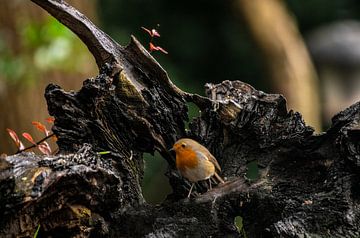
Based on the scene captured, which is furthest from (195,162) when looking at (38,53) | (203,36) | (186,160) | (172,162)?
(203,36)

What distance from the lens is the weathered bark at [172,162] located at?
121cm

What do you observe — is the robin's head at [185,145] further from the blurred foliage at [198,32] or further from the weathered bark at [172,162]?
the blurred foliage at [198,32]

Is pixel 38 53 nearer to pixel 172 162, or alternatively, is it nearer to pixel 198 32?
pixel 172 162

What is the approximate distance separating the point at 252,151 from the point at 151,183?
465cm

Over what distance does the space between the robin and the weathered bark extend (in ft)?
0.10

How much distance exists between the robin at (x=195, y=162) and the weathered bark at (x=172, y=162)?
0.03 m

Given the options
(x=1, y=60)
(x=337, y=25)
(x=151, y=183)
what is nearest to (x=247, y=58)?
(x=337, y=25)

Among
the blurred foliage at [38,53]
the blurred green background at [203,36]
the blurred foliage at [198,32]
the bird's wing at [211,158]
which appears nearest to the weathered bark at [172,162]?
the bird's wing at [211,158]

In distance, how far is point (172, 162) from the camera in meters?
1.44

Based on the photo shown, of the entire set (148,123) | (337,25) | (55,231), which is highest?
(337,25)

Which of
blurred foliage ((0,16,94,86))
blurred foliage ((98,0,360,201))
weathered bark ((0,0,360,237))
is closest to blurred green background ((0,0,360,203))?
blurred foliage ((98,0,360,201))

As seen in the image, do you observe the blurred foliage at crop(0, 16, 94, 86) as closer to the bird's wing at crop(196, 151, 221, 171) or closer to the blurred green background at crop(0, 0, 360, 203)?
the blurred green background at crop(0, 0, 360, 203)

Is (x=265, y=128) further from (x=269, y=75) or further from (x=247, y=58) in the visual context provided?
(x=247, y=58)

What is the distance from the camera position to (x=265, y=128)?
137 centimetres
